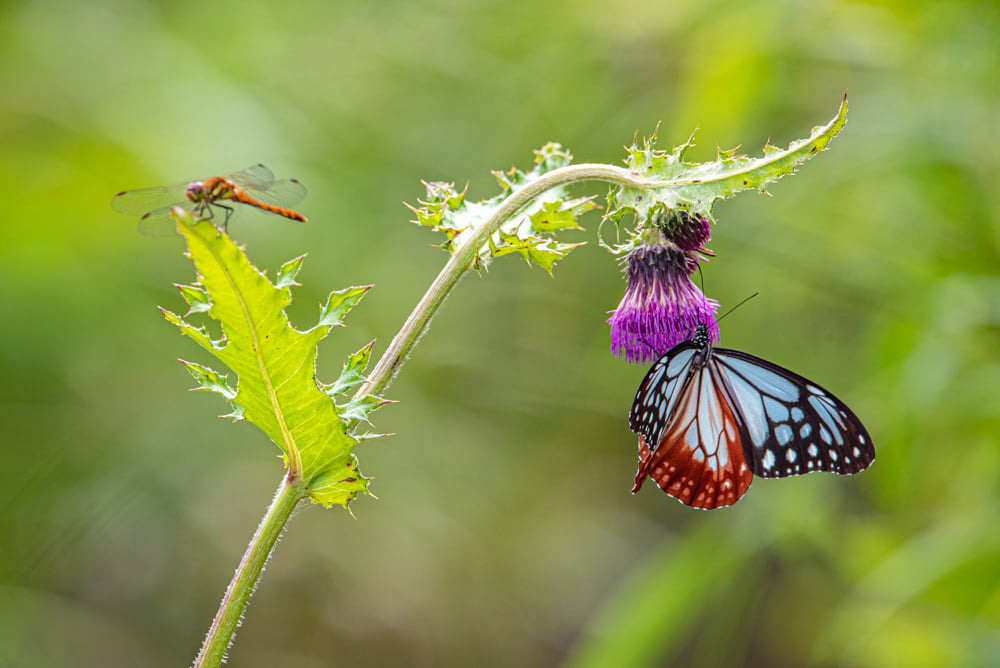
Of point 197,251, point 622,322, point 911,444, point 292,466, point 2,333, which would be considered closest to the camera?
point 197,251

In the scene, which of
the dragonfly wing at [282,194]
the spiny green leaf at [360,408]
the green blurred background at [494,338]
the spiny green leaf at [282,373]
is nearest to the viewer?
the spiny green leaf at [282,373]

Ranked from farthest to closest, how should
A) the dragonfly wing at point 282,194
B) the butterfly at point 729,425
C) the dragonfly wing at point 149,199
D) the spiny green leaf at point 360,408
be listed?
the butterfly at point 729,425 → the dragonfly wing at point 282,194 → the dragonfly wing at point 149,199 → the spiny green leaf at point 360,408

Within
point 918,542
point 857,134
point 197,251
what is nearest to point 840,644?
point 918,542

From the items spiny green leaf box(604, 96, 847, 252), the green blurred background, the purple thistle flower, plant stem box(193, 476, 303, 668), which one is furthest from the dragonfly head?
the green blurred background

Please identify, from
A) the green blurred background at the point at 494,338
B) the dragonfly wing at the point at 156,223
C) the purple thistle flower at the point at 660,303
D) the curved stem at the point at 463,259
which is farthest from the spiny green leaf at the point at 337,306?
the green blurred background at the point at 494,338

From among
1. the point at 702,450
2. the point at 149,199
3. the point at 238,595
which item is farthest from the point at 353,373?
the point at 702,450

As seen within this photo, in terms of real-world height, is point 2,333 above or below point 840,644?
below

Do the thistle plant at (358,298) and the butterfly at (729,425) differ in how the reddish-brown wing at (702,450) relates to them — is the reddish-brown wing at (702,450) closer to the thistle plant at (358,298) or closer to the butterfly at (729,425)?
the butterfly at (729,425)

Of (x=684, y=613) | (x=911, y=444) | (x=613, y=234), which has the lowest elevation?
(x=684, y=613)

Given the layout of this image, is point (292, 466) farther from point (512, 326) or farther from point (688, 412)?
point (512, 326)
